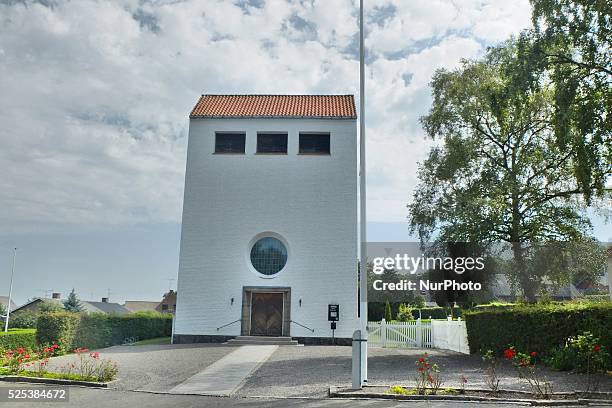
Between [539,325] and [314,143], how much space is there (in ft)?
54.2

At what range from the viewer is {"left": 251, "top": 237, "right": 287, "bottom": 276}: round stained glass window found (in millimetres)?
26859

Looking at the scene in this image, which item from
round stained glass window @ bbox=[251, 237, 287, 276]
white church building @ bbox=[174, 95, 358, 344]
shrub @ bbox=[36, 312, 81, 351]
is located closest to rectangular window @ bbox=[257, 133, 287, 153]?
white church building @ bbox=[174, 95, 358, 344]

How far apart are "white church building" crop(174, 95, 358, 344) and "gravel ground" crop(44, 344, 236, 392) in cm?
565

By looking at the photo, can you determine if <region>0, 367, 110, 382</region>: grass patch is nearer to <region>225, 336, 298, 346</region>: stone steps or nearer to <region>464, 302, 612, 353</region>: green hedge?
<region>464, 302, 612, 353</region>: green hedge

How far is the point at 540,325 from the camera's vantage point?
1412cm

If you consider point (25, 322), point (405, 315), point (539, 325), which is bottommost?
point (25, 322)

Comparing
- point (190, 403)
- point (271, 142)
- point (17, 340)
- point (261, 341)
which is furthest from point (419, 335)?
point (190, 403)

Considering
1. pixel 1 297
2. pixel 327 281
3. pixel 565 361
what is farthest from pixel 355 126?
pixel 1 297

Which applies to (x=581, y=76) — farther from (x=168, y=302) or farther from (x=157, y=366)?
(x=168, y=302)

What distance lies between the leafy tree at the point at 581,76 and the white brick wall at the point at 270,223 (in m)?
12.9

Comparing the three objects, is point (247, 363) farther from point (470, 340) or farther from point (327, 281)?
point (327, 281)

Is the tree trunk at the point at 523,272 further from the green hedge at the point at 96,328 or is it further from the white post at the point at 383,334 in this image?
the green hedge at the point at 96,328

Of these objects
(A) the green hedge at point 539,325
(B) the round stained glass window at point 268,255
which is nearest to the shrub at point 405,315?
(B) the round stained glass window at point 268,255

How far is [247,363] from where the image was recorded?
16141 millimetres
